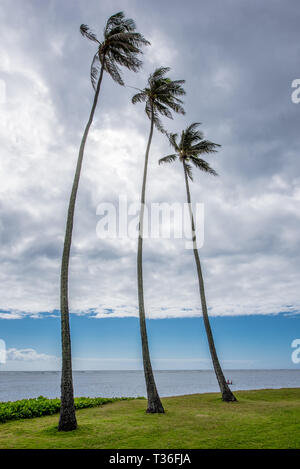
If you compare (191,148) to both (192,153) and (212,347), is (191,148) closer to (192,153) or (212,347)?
(192,153)

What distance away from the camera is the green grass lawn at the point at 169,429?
31.4ft

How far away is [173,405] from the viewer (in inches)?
709

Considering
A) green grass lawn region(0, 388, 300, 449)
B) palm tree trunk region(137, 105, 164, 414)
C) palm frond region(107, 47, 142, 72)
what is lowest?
green grass lawn region(0, 388, 300, 449)

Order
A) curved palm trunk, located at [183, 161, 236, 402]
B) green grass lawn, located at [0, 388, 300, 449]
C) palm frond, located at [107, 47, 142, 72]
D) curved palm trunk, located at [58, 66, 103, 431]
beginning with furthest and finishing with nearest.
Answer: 1. curved palm trunk, located at [183, 161, 236, 402]
2. palm frond, located at [107, 47, 142, 72]
3. curved palm trunk, located at [58, 66, 103, 431]
4. green grass lawn, located at [0, 388, 300, 449]

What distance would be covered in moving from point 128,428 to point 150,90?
18696 millimetres

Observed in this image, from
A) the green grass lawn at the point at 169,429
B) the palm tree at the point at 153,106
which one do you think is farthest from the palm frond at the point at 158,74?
the green grass lawn at the point at 169,429

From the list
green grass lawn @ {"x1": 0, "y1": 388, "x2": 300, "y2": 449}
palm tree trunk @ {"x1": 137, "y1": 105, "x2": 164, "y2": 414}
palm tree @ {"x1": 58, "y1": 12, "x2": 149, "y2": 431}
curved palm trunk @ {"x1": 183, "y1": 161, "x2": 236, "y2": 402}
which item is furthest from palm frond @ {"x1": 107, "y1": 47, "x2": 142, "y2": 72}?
green grass lawn @ {"x1": 0, "y1": 388, "x2": 300, "y2": 449}

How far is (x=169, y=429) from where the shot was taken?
38.0 feet

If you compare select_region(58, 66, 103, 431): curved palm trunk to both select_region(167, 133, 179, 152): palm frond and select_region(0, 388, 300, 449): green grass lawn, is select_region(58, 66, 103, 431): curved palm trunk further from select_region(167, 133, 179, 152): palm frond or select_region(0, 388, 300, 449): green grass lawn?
select_region(167, 133, 179, 152): palm frond

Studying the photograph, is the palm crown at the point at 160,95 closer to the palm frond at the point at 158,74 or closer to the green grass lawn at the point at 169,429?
the palm frond at the point at 158,74

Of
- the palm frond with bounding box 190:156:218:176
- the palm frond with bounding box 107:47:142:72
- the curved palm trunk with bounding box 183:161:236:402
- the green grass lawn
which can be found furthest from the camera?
the palm frond with bounding box 190:156:218:176

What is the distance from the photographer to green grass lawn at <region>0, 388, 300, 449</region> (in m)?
9.58
